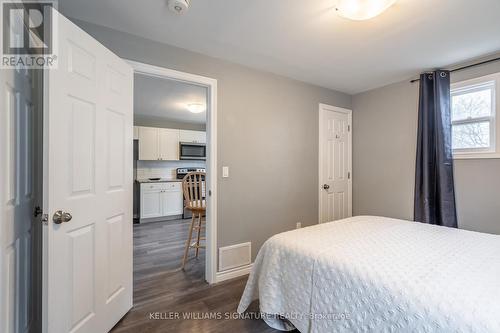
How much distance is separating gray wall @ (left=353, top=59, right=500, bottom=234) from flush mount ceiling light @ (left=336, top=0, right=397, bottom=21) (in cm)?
182

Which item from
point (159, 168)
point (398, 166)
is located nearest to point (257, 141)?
point (398, 166)

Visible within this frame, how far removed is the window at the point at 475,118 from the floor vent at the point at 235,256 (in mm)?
2597

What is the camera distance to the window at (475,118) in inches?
90.9

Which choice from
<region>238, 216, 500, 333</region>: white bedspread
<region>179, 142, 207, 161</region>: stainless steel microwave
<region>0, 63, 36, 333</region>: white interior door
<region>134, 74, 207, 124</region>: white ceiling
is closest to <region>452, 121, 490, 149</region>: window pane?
<region>238, 216, 500, 333</region>: white bedspread

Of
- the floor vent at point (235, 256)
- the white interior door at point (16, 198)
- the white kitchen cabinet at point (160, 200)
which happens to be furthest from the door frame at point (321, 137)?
the white kitchen cabinet at point (160, 200)

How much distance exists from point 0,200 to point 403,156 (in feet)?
12.2

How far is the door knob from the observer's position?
4.01 ft

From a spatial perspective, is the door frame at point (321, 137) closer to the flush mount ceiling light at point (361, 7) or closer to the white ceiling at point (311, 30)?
the white ceiling at point (311, 30)

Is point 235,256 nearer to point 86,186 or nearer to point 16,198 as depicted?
point 86,186

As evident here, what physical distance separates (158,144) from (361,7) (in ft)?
15.4

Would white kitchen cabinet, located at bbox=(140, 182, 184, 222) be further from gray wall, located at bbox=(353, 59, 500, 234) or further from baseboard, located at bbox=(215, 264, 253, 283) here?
gray wall, located at bbox=(353, 59, 500, 234)

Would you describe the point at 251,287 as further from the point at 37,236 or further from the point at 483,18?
the point at 483,18

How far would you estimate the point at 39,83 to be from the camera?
4.73 feet

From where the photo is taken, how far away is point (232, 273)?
2.43m
